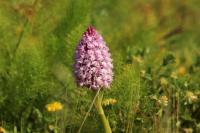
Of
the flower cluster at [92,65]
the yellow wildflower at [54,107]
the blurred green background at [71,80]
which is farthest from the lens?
the yellow wildflower at [54,107]

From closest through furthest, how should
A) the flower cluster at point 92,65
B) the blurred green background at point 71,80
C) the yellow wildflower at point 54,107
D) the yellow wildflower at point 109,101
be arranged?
the flower cluster at point 92,65 < the yellow wildflower at point 109,101 < the blurred green background at point 71,80 < the yellow wildflower at point 54,107

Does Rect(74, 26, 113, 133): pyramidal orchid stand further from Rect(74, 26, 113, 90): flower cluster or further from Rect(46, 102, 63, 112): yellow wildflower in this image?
Rect(46, 102, 63, 112): yellow wildflower

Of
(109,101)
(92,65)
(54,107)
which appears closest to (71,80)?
(54,107)

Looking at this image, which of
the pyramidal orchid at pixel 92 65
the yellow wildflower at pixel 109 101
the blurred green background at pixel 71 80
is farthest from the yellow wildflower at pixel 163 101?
the pyramidal orchid at pixel 92 65

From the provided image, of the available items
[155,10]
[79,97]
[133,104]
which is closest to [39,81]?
[79,97]

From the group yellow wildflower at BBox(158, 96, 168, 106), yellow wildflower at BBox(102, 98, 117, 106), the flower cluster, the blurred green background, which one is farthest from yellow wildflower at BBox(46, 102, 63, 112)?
the flower cluster

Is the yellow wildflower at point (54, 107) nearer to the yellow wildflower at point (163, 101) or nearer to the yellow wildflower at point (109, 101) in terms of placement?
the yellow wildflower at point (109, 101)

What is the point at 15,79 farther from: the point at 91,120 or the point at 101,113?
the point at 101,113
